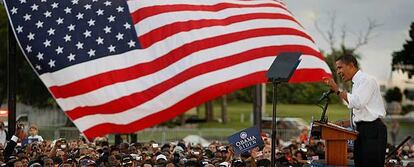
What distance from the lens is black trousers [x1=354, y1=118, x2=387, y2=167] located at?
9.63 meters

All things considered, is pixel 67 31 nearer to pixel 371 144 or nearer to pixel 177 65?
pixel 177 65

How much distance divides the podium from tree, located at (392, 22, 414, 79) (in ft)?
137

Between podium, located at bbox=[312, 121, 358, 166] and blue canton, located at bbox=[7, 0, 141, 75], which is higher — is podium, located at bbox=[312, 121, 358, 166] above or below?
below

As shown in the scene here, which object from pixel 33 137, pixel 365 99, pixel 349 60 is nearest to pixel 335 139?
pixel 365 99

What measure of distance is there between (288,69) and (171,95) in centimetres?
579

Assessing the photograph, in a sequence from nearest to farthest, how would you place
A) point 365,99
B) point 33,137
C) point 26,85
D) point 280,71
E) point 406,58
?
point 365,99, point 280,71, point 33,137, point 26,85, point 406,58

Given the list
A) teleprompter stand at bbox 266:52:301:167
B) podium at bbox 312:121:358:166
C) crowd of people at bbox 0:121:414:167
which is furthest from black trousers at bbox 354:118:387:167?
crowd of people at bbox 0:121:414:167

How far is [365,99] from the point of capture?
9.59 m

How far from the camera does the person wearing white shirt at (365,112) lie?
960cm

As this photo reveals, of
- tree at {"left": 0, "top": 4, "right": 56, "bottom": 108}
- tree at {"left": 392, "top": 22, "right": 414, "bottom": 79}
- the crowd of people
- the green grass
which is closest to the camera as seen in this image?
the crowd of people

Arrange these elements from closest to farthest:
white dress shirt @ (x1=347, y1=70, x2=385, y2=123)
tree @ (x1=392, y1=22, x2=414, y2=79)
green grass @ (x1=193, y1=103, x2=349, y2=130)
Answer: white dress shirt @ (x1=347, y1=70, x2=385, y2=123), tree @ (x1=392, y1=22, x2=414, y2=79), green grass @ (x1=193, y1=103, x2=349, y2=130)

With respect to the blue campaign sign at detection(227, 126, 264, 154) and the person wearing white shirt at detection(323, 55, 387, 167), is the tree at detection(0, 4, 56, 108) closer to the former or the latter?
the blue campaign sign at detection(227, 126, 264, 154)

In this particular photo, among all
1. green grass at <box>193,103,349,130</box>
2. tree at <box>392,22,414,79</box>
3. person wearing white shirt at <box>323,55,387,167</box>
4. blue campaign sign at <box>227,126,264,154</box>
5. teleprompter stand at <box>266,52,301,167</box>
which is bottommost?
green grass at <box>193,103,349,130</box>

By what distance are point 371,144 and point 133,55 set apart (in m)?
7.44
